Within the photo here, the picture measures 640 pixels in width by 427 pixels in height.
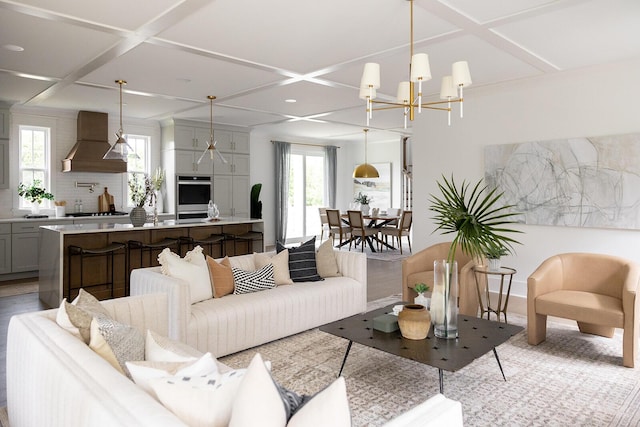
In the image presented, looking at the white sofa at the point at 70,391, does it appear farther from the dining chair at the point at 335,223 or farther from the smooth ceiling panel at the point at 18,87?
the dining chair at the point at 335,223

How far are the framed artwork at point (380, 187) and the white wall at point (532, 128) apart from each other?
4.99m

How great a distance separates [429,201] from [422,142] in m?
0.89

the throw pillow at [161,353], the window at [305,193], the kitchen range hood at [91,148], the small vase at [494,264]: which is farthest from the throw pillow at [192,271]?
the window at [305,193]

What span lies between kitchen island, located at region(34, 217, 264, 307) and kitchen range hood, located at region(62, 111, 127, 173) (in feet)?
6.65

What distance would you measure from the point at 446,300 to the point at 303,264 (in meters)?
1.85

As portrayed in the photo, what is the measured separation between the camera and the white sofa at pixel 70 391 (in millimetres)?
1250

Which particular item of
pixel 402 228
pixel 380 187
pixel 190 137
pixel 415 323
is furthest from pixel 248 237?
pixel 380 187

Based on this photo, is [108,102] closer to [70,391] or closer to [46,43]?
[46,43]

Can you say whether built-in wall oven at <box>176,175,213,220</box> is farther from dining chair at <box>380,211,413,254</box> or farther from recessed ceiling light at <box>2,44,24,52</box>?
recessed ceiling light at <box>2,44,24,52</box>

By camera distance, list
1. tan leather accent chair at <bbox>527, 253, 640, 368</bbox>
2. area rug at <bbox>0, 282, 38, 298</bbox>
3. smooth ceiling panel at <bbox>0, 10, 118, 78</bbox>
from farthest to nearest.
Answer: area rug at <bbox>0, 282, 38, 298</bbox> → smooth ceiling panel at <bbox>0, 10, 118, 78</bbox> → tan leather accent chair at <bbox>527, 253, 640, 368</bbox>

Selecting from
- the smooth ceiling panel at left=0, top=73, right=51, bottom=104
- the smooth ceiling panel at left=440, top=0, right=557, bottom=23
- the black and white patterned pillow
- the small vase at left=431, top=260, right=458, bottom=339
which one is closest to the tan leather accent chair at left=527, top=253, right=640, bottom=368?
the small vase at left=431, top=260, right=458, bottom=339

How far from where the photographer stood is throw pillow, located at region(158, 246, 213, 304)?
358 cm

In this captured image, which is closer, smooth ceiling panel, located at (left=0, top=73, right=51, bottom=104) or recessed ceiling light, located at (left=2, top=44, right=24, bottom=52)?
recessed ceiling light, located at (left=2, top=44, right=24, bottom=52)

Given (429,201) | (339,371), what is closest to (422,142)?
(429,201)
